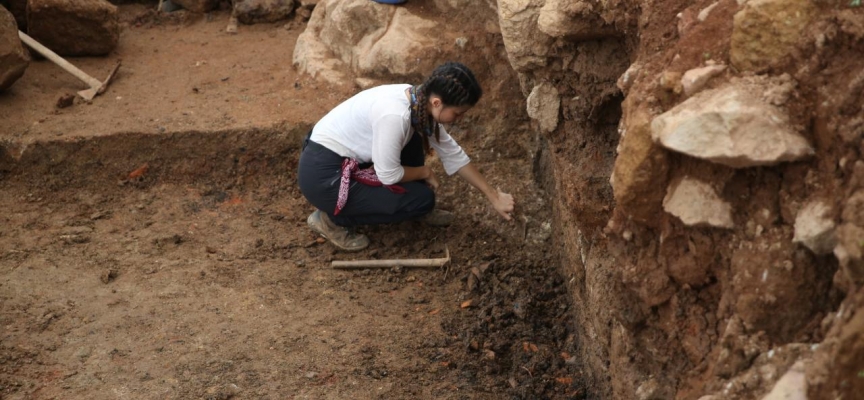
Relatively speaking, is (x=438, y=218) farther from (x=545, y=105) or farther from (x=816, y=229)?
(x=816, y=229)

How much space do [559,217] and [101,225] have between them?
9.22ft

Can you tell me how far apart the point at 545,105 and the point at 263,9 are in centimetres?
379

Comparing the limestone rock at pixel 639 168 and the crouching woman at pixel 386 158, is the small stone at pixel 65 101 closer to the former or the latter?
the crouching woman at pixel 386 158

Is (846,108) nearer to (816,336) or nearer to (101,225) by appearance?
(816,336)

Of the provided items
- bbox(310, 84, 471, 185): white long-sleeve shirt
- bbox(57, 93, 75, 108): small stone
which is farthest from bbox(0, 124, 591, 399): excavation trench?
bbox(310, 84, 471, 185): white long-sleeve shirt

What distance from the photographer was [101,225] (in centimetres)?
520

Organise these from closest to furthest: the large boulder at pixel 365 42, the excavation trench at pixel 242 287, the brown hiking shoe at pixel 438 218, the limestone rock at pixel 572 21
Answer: the limestone rock at pixel 572 21 → the excavation trench at pixel 242 287 → the brown hiking shoe at pixel 438 218 → the large boulder at pixel 365 42

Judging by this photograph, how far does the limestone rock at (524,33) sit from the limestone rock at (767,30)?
5.37 feet

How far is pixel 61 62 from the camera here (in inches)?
243

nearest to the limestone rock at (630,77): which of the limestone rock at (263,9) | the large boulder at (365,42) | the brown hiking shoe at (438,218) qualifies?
the brown hiking shoe at (438,218)

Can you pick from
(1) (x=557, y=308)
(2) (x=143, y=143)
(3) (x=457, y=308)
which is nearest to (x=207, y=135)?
(2) (x=143, y=143)

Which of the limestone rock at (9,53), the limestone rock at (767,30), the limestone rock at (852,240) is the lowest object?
the limestone rock at (9,53)

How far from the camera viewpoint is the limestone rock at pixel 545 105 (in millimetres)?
4211

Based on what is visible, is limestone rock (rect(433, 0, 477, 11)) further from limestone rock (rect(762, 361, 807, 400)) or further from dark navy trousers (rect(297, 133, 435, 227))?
limestone rock (rect(762, 361, 807, 400))
